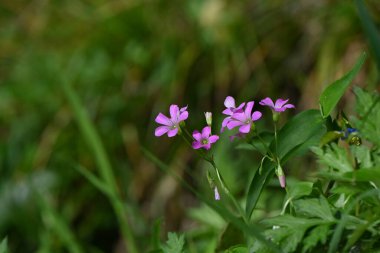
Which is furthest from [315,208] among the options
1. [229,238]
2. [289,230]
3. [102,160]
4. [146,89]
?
[146,89]

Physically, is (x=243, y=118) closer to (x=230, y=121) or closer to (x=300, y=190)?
(x=230, y=121)

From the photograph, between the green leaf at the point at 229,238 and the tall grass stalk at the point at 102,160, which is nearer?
the green leaf at the point at 229,238

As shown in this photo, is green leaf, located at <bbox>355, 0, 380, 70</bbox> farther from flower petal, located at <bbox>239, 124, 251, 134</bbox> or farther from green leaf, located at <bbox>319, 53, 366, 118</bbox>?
flower petal, located at <bbox>239, 124, 251, 134</bbox>

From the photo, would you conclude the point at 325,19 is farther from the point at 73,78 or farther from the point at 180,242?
the point at 180,242

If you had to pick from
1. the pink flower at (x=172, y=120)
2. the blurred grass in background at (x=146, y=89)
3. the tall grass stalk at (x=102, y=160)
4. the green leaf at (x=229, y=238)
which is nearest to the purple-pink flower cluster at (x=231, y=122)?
the pink flower at (x=172, y=120)

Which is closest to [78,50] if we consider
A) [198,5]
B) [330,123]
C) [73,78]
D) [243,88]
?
[73,78]

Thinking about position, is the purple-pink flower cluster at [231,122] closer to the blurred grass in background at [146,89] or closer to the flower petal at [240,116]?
the flower petal at [240,116]
